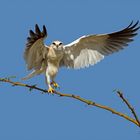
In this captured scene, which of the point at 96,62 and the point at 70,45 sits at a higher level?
the point at 70,45

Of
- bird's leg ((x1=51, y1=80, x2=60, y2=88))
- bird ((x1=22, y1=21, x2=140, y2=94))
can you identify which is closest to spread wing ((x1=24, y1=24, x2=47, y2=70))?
bird ((x1=22, y1=21, x2=140, y2=94))

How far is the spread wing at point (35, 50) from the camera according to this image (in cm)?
537

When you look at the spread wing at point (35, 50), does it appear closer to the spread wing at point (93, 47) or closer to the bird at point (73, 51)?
the bird at point (73, 51)

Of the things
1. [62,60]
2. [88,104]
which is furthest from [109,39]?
[88,104]

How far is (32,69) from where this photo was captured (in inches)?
248

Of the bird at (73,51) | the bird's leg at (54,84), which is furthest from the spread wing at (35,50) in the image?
the bird's leg at (54,84)

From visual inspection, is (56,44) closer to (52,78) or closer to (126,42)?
(52,78)

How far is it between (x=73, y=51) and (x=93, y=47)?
378mm

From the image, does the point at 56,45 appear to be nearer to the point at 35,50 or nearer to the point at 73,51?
the point at 35,50

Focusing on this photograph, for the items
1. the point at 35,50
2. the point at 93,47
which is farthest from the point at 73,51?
the point at 35,50

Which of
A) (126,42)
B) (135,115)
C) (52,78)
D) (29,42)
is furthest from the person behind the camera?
(126,42)

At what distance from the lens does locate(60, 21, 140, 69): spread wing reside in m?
6.62

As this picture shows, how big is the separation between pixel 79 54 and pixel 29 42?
4.96 ft

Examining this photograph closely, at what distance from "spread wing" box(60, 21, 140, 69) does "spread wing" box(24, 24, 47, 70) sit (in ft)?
1.68
